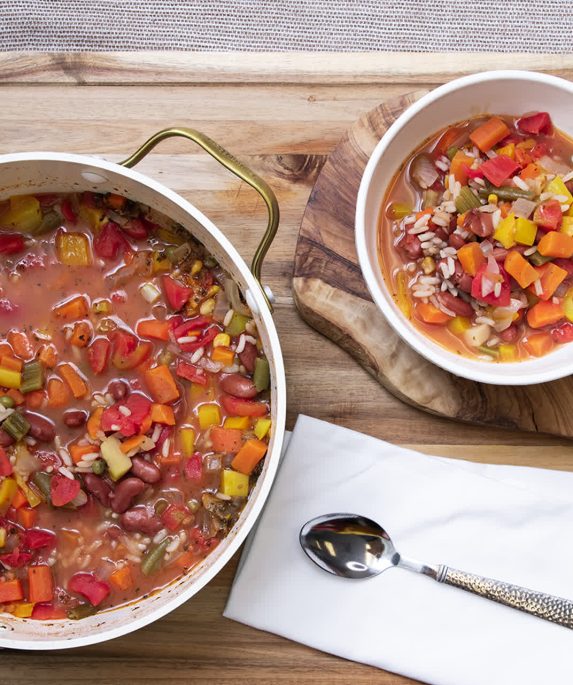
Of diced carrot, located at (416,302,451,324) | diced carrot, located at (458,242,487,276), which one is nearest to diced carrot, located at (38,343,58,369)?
diced carrot, located at (416,302,451,324)

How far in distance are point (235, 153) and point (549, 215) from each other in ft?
2.83

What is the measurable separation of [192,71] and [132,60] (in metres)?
0.17

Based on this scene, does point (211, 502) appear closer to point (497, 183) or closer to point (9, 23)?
point (497, 183)

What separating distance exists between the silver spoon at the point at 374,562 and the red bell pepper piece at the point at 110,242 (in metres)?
0.90

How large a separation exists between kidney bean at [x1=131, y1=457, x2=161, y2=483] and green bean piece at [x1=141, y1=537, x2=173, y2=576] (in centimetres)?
17

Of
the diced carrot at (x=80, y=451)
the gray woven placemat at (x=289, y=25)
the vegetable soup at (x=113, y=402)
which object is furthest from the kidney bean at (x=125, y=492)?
the gray woven placemat at (x=289, y=25)

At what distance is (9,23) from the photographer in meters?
2.42

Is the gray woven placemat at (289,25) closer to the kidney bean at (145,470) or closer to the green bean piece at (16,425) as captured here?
the green bean piece at (16,425)

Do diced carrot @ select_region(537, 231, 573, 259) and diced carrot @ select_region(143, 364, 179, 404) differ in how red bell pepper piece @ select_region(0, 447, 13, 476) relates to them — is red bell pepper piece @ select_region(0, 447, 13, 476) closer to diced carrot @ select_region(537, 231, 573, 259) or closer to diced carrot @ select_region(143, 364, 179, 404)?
diced carrot @ select_region(143, 364, 179, 404)

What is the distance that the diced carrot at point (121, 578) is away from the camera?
6.73ft

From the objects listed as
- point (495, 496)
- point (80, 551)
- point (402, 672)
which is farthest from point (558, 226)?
point (80, 551)

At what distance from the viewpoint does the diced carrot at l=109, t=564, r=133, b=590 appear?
205 centimetres

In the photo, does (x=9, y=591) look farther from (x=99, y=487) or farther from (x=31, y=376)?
(x=31, y=376)

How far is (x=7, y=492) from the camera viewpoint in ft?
6.73
